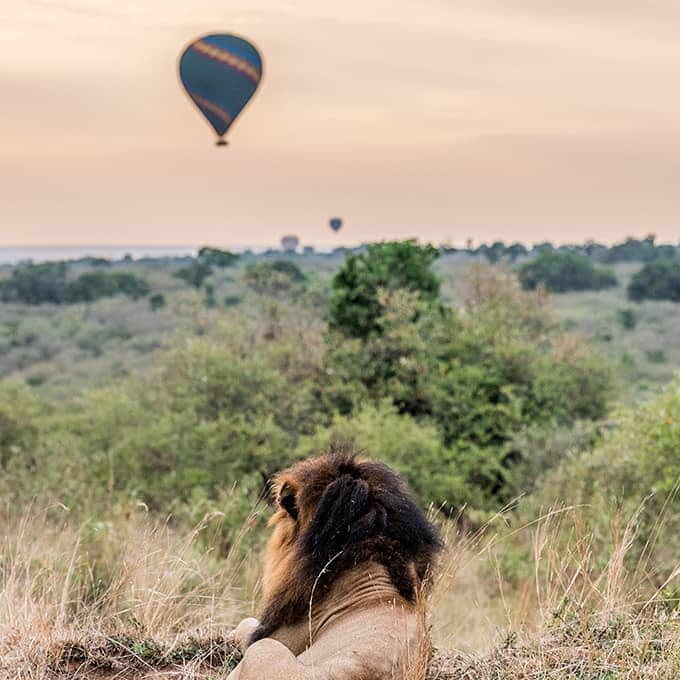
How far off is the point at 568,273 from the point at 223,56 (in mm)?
63203

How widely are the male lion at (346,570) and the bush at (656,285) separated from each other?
273 feet

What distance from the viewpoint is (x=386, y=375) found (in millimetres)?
25156

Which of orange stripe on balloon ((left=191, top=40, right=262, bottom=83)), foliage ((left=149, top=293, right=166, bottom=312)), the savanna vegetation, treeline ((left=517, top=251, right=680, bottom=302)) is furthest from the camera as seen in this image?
treeline ((left=517, top=251, right=680, bottom=302))

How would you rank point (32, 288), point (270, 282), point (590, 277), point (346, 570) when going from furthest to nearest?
point (590, 277), point (32, 288), point (270, 282), point (346, 570)

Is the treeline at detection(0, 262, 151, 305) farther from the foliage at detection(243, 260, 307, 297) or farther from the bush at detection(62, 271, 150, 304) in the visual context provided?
the foliage at detection(243, 260, 307, 297)

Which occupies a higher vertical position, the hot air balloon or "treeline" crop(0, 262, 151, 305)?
the hot air balloon

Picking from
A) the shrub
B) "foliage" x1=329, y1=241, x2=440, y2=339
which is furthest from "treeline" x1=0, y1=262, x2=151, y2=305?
"foliage" x1=329, y1=241, x2=440, y2=339

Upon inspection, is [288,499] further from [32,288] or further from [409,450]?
[32,288]

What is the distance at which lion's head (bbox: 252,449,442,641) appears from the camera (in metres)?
4.57

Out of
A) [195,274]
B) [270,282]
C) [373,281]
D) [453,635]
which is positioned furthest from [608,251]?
[453,635]

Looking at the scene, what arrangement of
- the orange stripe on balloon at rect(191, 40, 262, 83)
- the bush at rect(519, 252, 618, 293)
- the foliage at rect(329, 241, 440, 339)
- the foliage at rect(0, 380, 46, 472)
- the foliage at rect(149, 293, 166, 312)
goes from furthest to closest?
the bush at rect(519, 252, 618, 293)
the foliage at rect(149, 293, 166, 312)
the orange stripe on balloon at rect(191, 40, 262, 83)
the foliage at rect(329, 241, 440, 339)
the foliage at rect(0, 380, 46, 472)

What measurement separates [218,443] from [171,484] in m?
1.35

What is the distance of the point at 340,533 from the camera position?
4.58 metres

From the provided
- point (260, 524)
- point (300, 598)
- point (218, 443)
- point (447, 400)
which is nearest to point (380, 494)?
point (300, 598)
